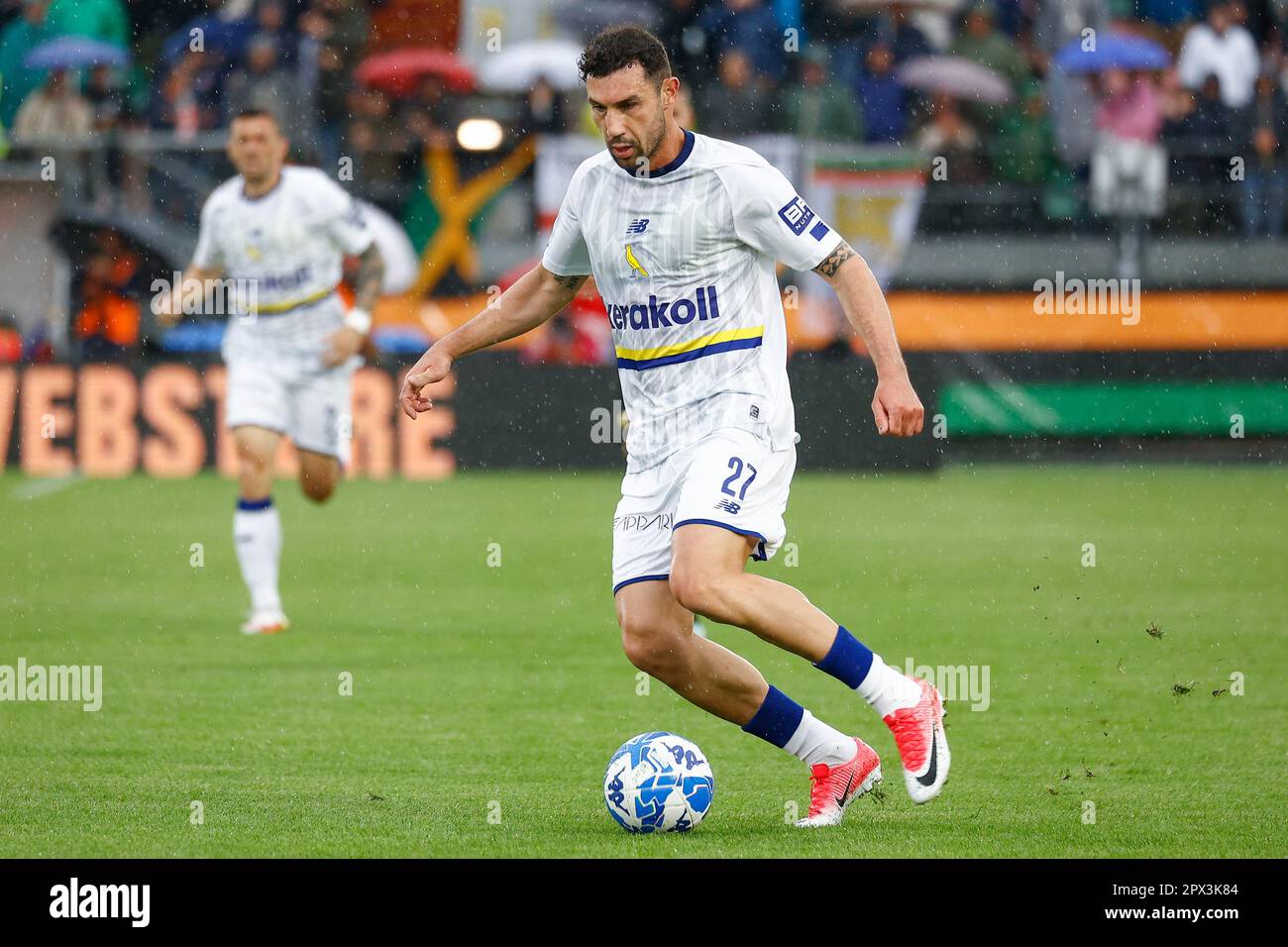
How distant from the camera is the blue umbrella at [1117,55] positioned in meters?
20.0

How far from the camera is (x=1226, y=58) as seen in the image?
20.7 metres

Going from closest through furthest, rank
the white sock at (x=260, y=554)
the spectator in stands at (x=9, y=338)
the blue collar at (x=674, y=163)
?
1. the blue collar at (x=674, y=163)
2. the white sock at (x=260, y=554)
3. the spectator in stands at (x=9, y=338)

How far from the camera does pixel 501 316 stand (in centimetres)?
638

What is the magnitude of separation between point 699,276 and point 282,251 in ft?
17.8

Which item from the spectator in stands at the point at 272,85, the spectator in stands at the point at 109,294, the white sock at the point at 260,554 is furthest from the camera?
the spectator in stands at the point at 272,85

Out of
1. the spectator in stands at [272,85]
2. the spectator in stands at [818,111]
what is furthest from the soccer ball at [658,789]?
the spectator in stands at [818,111]

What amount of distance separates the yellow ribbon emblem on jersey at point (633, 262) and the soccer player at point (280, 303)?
190 inches

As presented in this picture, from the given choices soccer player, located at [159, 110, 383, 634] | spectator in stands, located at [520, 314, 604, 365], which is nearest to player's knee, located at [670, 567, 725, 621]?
soccer player, located at [159, 110, 383, 634]

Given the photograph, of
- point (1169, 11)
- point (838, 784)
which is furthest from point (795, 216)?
point (1169, 11)

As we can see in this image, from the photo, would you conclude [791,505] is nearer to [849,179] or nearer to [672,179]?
[849,179]

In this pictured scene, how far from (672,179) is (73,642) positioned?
4.97m

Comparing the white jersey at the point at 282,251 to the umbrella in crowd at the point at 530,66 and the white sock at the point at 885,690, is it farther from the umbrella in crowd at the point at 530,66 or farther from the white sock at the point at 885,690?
the umbrella in crowd at the point at 530,66

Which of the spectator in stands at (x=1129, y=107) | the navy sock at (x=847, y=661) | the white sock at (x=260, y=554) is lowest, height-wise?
the navy sock at (x=847, y=661)

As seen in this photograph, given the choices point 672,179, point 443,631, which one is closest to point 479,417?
point 443,631
